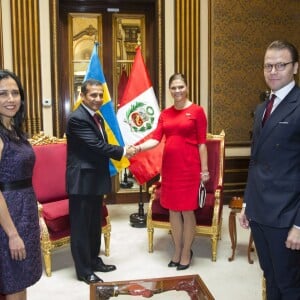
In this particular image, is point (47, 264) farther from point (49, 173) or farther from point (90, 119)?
point (90, 119)

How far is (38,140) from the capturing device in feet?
11.7

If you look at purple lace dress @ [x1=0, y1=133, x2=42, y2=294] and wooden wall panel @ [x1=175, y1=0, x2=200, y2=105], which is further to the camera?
wooden wall panel @ [x1=175, y1=0, x2=200, y2=105]

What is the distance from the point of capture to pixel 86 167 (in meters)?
2.83

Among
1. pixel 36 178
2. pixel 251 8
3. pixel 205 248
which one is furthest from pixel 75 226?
pixel 251 8

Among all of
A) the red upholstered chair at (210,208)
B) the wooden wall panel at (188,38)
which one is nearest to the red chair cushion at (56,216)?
the red upholstered chair at (210,208)

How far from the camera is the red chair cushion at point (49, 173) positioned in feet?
11.3

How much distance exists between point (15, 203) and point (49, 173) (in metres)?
1.75

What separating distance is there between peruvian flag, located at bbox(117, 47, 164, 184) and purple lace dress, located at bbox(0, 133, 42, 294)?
2.36m

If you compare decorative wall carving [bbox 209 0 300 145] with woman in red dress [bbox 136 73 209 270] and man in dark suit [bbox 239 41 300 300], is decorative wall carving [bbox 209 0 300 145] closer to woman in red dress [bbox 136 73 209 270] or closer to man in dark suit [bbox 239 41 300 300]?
woman in red dress [bbox 136 73 209 270]

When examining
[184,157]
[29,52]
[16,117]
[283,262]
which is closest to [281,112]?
[283,262]

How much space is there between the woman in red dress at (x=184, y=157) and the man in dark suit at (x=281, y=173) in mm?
1289

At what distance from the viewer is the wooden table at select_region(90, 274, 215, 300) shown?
1.94 meters

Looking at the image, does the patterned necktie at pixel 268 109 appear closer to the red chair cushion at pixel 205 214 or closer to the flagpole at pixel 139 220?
the red chair cushion at pixel 205 214

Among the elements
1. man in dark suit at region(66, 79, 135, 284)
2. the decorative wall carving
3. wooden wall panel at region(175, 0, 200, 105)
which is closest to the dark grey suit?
man in dark suit at region(66, 79, 135, 284)
